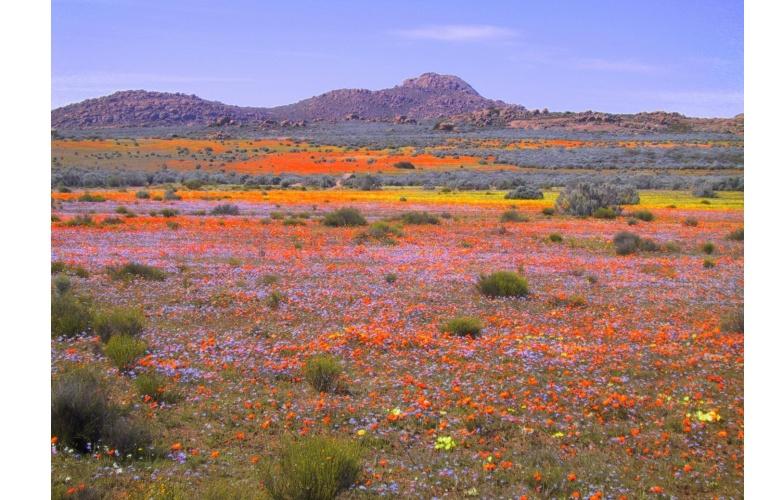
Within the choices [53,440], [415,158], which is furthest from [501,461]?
[415,158]

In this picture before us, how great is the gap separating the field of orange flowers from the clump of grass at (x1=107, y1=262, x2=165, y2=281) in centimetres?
29

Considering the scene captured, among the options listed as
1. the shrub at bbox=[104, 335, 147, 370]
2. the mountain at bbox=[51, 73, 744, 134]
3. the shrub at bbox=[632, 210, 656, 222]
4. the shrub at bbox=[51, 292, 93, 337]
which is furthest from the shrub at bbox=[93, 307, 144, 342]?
the mountain at bbox=[51, 73, 744, 134]

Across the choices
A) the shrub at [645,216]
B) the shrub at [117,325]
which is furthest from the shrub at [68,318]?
the shrub at [645,216]

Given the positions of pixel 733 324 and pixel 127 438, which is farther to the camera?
pixel 733 324

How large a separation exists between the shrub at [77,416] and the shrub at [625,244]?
18116 millimetres

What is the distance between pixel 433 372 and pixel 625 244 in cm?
1483

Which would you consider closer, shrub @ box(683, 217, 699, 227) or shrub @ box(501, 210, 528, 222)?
shrub @ box(683, 217, 699, 227)

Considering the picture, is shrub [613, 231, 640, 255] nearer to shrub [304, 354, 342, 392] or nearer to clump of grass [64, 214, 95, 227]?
shrub [304, 354, 342, 392]

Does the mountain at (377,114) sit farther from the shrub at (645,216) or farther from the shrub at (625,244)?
the shrub at (625,244)

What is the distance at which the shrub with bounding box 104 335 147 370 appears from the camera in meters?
8.94

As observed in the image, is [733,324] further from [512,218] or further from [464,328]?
[512,218]

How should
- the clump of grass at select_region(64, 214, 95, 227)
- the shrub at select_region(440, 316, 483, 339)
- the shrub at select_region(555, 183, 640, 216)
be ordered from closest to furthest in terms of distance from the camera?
the shrub at select_region(440, 316, 483, 339) < the clump of grass at select_region(64, 214, 95, 227) < the shrub at select_region(555, 183, 640, 216)

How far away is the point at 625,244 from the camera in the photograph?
21844 mm

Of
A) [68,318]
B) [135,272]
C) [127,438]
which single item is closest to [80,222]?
[135,272]
